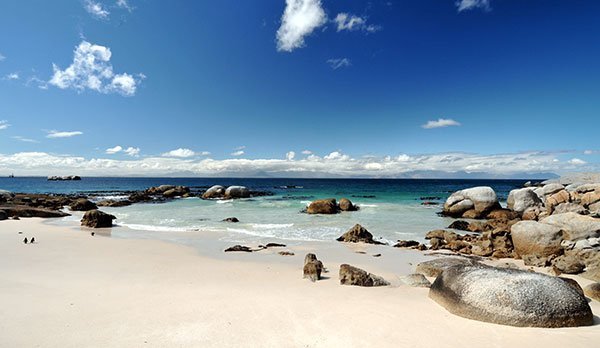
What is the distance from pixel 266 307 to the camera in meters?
5.82

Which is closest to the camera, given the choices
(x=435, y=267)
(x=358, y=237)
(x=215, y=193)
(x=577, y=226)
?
(x=435, y=267)

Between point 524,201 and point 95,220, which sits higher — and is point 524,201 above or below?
below

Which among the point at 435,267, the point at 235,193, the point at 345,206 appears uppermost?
the point at 235,193

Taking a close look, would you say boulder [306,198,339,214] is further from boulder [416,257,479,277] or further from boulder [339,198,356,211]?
boulder [416,257,479,277]

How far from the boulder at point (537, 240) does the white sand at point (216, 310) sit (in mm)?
5406

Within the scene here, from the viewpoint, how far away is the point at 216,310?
5602 millimetres

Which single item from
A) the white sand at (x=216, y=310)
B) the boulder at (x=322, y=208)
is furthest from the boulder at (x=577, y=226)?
the boulder at (x=322, y=208)

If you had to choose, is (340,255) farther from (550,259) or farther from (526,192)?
(526,192)

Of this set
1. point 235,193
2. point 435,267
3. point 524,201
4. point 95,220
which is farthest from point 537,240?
point 235,193

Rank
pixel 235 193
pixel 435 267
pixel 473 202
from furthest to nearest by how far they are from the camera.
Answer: pixel 235 193 < pixel 473 202 < pixel 435 267

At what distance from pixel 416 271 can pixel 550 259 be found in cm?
541

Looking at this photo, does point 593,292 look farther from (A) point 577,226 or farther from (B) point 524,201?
(B) point 524,201

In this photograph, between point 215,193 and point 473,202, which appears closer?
point 473,202

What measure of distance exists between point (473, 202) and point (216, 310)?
25581mm
